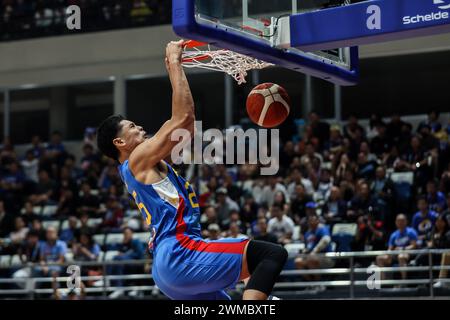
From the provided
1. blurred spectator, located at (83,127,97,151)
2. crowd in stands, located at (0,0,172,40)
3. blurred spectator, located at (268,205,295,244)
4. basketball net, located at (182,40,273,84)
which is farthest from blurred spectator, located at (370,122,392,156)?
basketball net, located at (182,40,273,84)

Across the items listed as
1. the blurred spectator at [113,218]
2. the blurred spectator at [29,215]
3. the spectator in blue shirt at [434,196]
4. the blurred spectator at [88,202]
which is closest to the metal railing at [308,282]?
the spectator in blue shirt at [434,196]

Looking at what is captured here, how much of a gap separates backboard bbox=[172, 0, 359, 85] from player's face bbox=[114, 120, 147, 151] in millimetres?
790

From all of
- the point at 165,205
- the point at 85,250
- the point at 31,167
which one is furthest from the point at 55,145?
the point at 165,205

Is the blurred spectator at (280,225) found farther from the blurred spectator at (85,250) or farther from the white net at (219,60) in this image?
the white net at (219,60)

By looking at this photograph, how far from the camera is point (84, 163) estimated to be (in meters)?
18.6

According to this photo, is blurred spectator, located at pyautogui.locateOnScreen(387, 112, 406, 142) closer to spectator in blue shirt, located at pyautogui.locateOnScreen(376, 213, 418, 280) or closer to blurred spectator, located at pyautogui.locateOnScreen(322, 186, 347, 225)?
blurred spectator, located at pyautogui.locateOnScreen(322, 186, 347, 225)

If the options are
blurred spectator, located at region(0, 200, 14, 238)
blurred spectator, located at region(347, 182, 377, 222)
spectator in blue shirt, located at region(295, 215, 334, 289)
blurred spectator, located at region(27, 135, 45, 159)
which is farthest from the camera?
blurred spectator, located at region(27, 135, 45, 159)

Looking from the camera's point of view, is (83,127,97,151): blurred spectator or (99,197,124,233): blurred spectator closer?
(99,197,124,233): blurred spectator

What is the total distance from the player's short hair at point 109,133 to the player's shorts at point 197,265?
81cm

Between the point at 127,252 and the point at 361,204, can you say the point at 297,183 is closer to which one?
the point at 361,204

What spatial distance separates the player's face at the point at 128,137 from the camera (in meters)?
5.91

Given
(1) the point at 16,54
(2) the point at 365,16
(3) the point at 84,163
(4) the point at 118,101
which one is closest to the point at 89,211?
(3) the point at 84,163

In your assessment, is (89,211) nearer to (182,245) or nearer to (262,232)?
(262,232)

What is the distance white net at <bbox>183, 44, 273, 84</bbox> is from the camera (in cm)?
718
